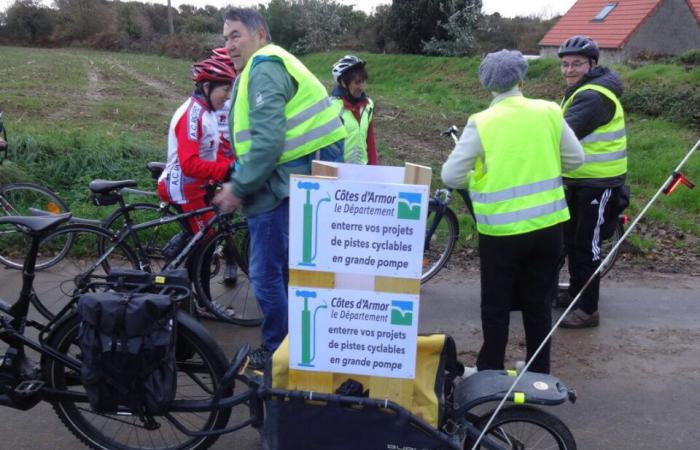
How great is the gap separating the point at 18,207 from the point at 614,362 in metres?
5.49

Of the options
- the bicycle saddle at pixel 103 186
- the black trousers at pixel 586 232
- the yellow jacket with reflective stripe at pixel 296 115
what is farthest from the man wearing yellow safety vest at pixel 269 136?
the black trousers at pixel 586 232

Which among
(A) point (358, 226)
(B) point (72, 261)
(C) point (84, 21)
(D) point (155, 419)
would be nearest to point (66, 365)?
(D) point (155, 419)

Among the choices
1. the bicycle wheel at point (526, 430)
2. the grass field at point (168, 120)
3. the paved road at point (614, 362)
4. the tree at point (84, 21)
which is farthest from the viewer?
the tree at point (84, 21)

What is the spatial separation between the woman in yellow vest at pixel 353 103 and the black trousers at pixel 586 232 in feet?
5.64

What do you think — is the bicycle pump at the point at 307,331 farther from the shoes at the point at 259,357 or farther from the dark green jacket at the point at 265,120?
the shoes at the point at 259,357

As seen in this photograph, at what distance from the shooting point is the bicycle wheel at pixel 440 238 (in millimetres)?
5730

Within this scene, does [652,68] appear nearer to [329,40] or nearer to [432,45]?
[432,45]

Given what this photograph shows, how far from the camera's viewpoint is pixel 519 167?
3168mm

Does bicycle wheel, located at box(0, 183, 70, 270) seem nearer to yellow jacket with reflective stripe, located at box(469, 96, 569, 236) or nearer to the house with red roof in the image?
yellow jacket with reflective stripe, located at box(469, 96, 569, 236)

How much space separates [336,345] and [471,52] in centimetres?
3045

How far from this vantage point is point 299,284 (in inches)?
103

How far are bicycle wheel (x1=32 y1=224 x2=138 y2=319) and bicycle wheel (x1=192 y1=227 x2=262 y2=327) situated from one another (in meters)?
0.54

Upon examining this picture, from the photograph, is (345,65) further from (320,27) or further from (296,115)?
(320,27)

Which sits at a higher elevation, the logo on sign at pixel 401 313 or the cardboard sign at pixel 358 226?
the cardboard sign at pixel 358 226
